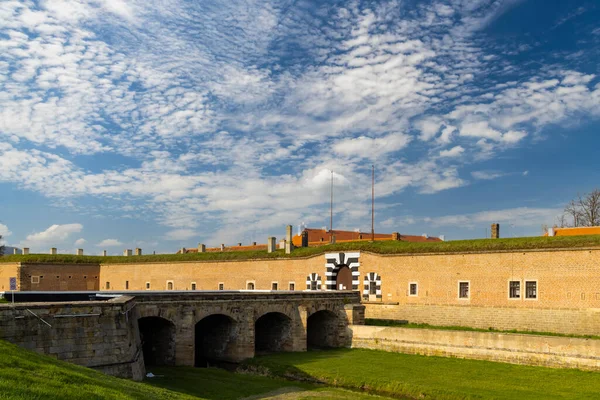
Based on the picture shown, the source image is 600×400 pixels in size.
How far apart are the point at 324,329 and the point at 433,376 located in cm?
955

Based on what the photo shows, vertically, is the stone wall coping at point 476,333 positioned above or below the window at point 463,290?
below

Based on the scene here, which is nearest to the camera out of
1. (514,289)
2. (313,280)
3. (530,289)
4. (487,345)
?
(487,345)

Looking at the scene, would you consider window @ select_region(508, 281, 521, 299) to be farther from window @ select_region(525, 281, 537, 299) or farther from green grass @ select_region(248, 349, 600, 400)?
green grass @ select_region(248, 349, 600, 400)

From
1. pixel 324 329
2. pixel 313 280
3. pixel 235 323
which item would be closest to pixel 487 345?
pixel 324 329

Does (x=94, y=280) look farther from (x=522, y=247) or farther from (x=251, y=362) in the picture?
(x=522, y=247)

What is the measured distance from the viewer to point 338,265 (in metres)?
34.8

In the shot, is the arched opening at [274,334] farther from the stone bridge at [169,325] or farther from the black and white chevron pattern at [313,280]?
the black and white chevron pattern at [313,280]

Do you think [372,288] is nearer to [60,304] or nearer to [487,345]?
[487,345]

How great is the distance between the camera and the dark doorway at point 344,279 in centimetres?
3603

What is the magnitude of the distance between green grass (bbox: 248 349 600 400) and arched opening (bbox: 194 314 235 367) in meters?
1.67

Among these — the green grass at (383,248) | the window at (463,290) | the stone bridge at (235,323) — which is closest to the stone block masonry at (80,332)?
the stone bridge at (235,323)

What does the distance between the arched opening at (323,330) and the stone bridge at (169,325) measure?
5 cm

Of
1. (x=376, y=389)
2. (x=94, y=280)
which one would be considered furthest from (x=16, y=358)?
(x=94, y=280)

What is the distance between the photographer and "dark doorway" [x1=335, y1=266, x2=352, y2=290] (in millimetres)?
36034
